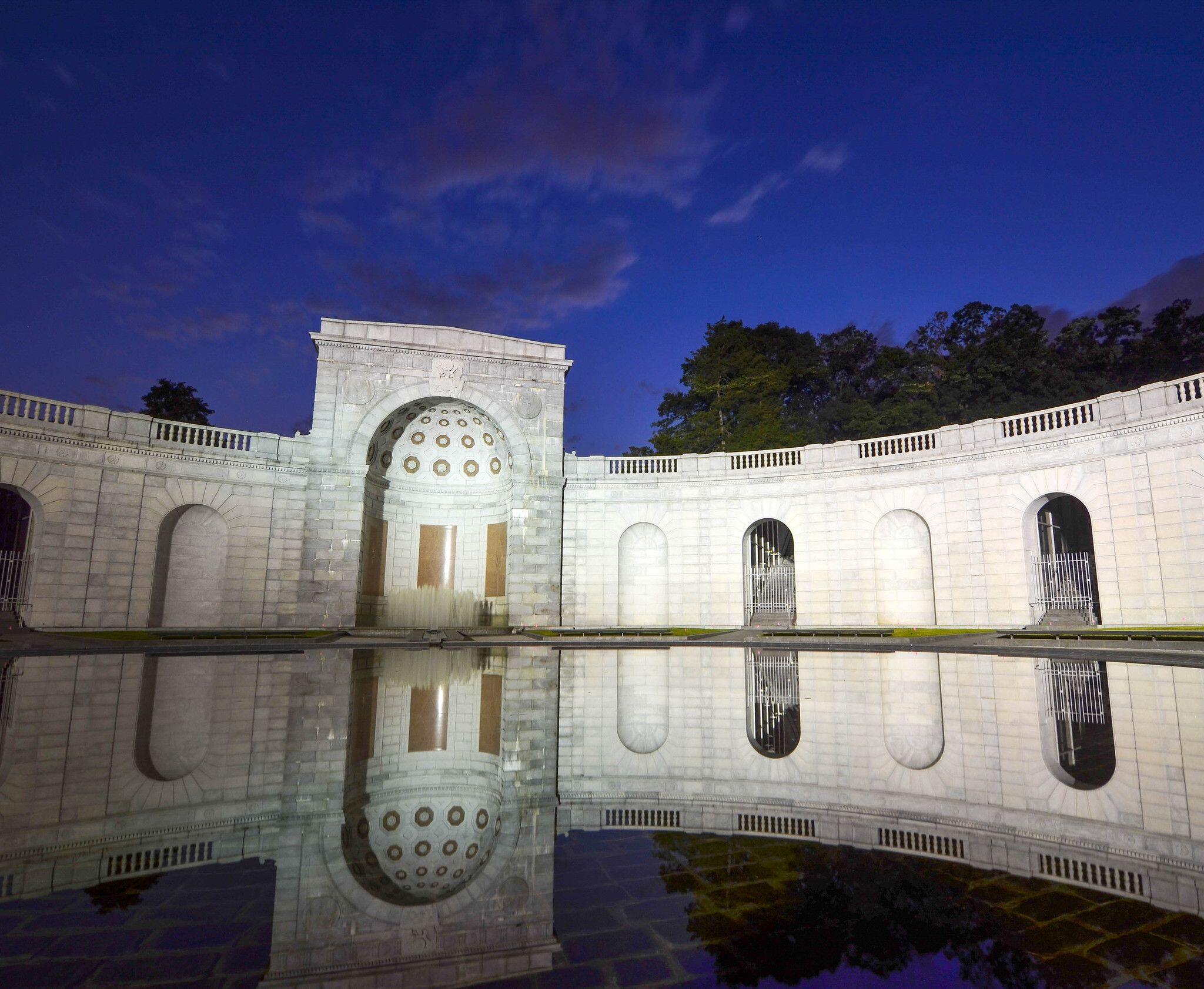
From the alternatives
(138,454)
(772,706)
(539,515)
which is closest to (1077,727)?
(772,706)

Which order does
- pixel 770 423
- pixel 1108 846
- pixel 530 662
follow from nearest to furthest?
pixel 1108 846
pixel 530 662
pixel 770 423

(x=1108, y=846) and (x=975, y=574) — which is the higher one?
(x=975, y=574)

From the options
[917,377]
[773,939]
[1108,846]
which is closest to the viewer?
[773,939]

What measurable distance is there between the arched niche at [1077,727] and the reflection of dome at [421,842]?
4566 mm

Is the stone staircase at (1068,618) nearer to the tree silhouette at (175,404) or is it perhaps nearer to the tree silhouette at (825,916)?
the tree silhouette at (825,916)

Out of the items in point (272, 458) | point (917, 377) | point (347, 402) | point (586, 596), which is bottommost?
point (586, 596)

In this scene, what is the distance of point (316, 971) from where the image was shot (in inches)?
104

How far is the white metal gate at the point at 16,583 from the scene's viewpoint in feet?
72.2

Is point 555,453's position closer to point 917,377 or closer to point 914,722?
point 914,722

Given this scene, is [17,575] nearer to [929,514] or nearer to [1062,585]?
[929,514]

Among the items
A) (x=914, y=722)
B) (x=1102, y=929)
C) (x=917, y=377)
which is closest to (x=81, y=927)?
(x=1102, y=929)

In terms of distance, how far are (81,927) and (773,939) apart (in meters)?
2.83

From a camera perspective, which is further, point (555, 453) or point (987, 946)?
point (555, 453)

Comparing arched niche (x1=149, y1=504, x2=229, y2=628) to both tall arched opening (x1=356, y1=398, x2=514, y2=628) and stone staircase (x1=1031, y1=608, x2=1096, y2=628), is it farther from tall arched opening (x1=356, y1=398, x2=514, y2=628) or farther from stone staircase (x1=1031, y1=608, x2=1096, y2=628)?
stone staircase (x1=1031, y1=608, x2=1096, y2=628)
